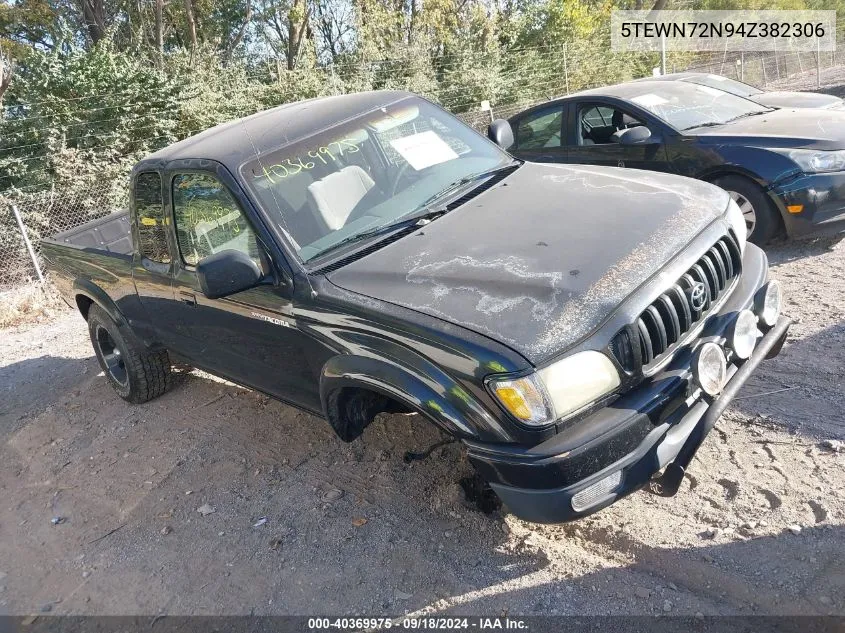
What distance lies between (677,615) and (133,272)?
3.59 meters

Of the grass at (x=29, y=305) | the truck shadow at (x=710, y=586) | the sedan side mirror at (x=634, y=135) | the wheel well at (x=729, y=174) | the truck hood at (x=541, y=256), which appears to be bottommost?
the grass at (x=29, y=305)

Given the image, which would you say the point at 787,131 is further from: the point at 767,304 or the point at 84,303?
the point at 84,303

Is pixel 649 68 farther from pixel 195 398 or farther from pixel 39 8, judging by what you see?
pixel 195 398

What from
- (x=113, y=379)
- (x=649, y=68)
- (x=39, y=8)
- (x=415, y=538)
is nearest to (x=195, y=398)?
(x=113, y=379)

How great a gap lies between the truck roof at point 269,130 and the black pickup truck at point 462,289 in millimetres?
18

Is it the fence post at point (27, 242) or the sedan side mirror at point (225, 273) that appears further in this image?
the fence post at point (27, 242)

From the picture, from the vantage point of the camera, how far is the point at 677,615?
254 centimetres

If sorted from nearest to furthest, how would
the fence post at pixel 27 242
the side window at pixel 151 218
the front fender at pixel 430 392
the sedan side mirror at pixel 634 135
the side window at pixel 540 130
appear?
the front fender at pixel 430 392 < the side window at pixel 151 218 < the sedan side mirror at pixel 634 135 < the side window at pixel 540 130 < the fence post at pixel 27 242

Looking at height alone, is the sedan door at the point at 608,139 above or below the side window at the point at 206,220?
below

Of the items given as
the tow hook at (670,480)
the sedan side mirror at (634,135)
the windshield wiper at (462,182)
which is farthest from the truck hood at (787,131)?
the tow hook at (670,480)

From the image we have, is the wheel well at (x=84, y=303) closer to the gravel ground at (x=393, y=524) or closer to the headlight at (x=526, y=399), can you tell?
the gravel ground at (x=393, y=524)

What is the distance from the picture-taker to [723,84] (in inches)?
282

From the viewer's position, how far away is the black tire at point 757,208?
18.0 ft

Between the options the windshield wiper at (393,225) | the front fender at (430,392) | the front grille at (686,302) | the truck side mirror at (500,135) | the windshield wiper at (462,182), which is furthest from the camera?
the truck side mirror at (500,135)
